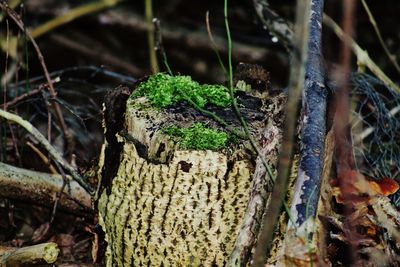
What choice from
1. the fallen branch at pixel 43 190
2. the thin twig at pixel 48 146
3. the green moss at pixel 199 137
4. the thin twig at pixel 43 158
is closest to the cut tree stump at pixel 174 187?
the green moss at pixel 199 137

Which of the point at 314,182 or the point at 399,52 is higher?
the point at 399,52

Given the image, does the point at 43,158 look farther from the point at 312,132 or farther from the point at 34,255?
the point at 312,132

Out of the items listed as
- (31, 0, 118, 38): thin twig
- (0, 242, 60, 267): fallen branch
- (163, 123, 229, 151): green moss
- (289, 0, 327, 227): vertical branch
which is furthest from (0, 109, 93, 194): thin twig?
(31, 0, 118, 38): thin twig

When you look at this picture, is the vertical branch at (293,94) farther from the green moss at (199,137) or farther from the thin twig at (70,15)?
the thin twig at (70,15)

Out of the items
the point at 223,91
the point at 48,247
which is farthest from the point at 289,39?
the point at 48,247

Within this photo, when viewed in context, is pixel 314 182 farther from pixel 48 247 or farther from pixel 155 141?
pixel 48 247

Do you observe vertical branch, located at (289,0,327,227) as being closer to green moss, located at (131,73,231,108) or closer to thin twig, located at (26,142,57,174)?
green moss, located at (131,73,231,108)

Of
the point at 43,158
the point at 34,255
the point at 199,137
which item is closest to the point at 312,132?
the point at 199,137
